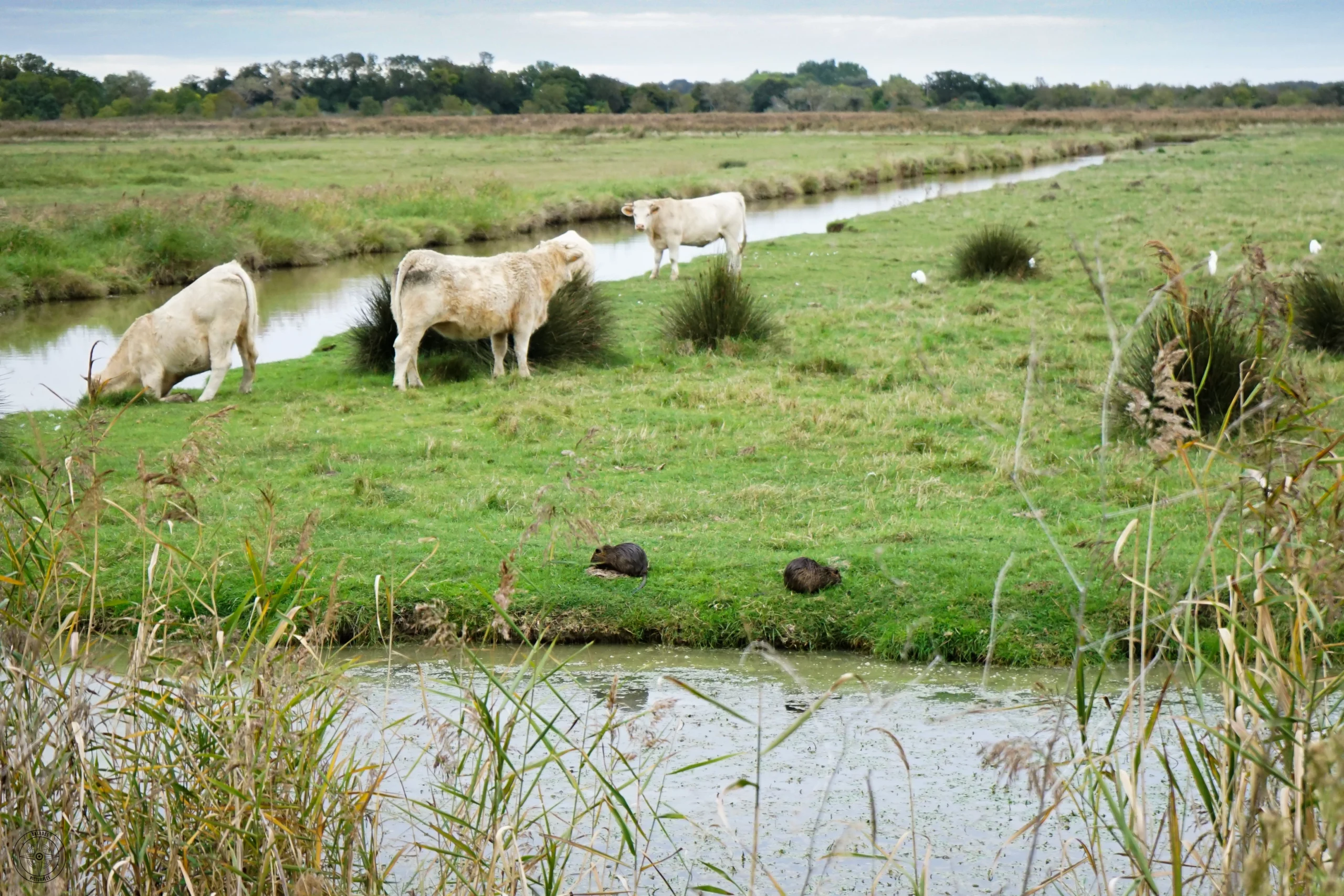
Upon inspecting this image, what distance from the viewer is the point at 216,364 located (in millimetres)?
11641

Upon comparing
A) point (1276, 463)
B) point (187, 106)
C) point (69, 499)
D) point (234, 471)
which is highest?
point (187, 106)

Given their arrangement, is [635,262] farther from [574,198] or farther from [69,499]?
[69,499]

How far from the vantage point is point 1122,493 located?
765cm

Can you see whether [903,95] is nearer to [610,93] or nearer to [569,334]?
[610,93]

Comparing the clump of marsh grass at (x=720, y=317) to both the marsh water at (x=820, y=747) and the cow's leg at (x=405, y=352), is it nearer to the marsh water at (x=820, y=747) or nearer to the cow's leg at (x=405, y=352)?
the cow's leg at (x=405, y=352)

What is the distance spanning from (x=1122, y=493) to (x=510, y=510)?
12.7ft

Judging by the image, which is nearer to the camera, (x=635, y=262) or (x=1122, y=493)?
(x=1122, y=493)

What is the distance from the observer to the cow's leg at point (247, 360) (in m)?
12.0

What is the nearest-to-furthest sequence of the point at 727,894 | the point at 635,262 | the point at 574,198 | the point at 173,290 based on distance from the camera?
the point at 727,894 → the point at 173,290 → the point at 635,262 → the point at 574,198

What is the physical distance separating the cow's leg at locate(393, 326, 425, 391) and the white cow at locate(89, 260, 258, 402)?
4.54 ft

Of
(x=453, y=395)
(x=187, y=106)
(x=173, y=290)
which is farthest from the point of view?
(x=187, y=106)

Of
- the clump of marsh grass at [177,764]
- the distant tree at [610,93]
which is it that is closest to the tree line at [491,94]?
the distant tree at [610,93]

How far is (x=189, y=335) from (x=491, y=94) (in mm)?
107262

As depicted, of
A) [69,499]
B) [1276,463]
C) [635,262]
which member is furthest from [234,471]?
[635,262]
